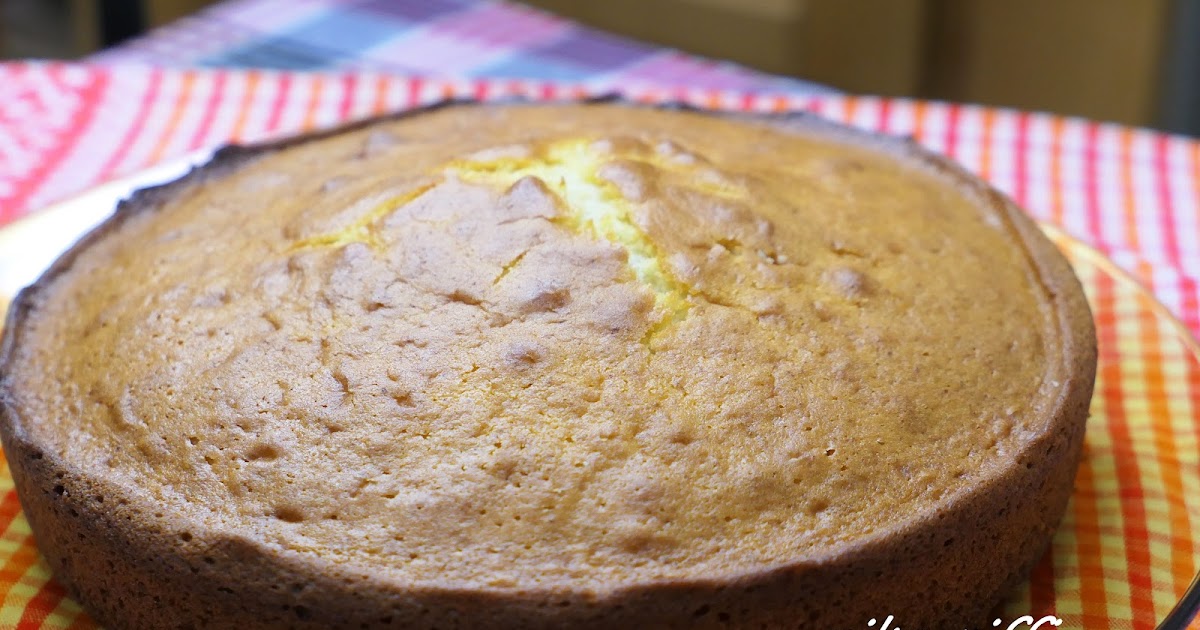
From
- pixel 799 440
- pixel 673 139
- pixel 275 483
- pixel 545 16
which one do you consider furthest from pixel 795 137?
pixel 545 16

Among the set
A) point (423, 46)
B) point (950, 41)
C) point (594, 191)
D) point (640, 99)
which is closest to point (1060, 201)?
point (640, 99)

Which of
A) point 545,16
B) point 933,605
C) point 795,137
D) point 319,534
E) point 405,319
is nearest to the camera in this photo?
point 319,534

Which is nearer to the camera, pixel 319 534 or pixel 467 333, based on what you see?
pixel 319 534

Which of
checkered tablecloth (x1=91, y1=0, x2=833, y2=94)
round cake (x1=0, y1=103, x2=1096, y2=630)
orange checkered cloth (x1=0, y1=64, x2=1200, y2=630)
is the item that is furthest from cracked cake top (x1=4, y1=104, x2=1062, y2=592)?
checkered tablecloth (x1=91, y1=0, x2=833, y2=94)

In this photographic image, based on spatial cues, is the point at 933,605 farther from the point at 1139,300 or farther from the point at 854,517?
the point at 1139,300

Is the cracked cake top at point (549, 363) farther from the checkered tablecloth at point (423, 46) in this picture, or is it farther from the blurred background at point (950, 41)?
the blurred background at point (950, 41)

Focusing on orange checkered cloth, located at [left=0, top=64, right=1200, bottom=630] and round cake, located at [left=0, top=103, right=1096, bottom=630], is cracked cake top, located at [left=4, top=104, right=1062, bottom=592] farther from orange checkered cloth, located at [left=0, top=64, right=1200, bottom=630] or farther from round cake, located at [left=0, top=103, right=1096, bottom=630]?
orange checkered cloth, located at [left=0, top=64, right=1200, bottom=630]
